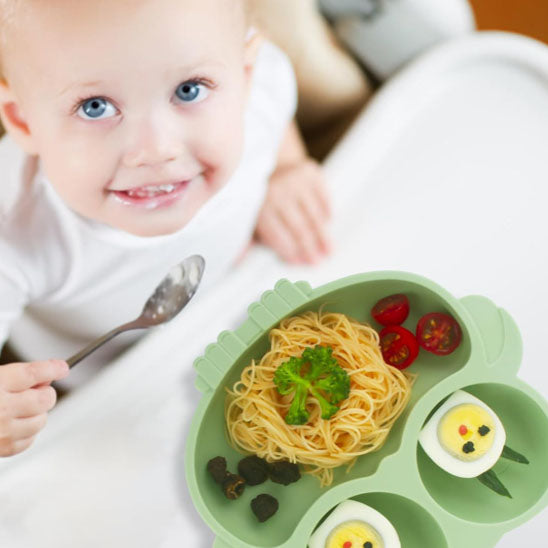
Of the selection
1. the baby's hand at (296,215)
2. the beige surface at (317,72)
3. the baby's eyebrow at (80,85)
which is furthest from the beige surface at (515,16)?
the baby's eyebrow at (80,85)

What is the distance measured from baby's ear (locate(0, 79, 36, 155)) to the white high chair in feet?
0.40

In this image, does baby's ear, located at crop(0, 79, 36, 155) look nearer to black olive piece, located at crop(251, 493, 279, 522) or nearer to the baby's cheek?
the baby's cheek

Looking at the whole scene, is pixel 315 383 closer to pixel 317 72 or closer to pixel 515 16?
pixel 317 72

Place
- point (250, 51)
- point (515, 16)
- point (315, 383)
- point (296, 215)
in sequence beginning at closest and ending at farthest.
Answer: point (315, 383)
point (250, 51)
point (296, 215)
point (515, 16)

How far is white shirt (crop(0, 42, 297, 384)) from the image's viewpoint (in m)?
0.43

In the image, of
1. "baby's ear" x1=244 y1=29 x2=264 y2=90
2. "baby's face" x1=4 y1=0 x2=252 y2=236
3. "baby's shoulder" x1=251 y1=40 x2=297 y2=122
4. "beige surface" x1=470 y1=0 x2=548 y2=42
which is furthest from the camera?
"beige surface" x1=470 y1=0 x2=548 y2=42

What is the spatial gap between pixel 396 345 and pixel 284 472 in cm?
8

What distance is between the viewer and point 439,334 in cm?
32

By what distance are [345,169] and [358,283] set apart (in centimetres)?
18

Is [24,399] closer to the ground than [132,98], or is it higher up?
closer to the ground

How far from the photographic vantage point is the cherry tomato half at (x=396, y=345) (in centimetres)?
32

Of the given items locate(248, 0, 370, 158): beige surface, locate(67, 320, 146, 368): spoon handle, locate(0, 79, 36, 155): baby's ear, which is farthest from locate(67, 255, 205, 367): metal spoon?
locate(248, 0, 370, 158): beige surface

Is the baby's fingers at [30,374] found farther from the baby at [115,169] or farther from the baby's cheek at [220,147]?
the baby's cheek at [220,147]

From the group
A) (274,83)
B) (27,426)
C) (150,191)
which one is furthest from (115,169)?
(274,83)
